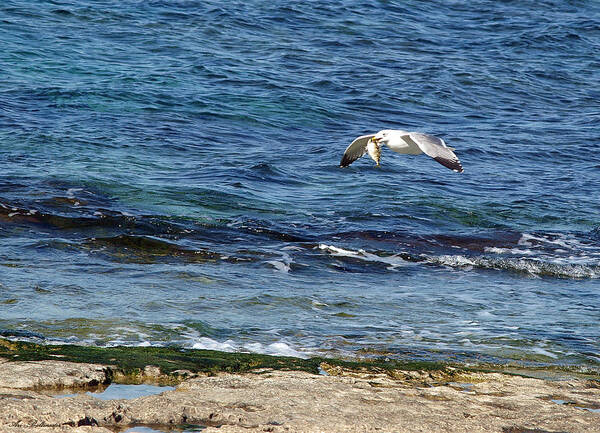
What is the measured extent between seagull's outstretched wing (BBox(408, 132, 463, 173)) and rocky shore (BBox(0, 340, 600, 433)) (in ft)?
8.89

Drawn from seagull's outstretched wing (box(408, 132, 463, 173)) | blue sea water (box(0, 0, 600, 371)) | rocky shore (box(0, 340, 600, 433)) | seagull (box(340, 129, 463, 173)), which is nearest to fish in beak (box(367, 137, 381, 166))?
seagull (box(340, 129, 463, 173))

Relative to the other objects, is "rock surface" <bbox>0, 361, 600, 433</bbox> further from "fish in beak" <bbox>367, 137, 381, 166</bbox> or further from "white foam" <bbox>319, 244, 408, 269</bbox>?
"white foam" <bbox>319, 244, 408, 269</bbox>

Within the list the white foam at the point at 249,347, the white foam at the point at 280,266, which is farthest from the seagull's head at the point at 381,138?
the white foam at the point at 249,347

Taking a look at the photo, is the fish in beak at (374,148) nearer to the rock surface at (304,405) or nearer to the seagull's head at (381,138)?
the seagull's head at (381,138)

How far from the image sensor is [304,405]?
4.41m

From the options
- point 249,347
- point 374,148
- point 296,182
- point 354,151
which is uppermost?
point 374,148

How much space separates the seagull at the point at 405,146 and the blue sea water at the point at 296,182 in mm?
1078

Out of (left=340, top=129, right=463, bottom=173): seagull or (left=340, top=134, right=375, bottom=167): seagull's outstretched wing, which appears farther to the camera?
(left=340, top=134, right=375, bottom=167): seagull's outstretched wing

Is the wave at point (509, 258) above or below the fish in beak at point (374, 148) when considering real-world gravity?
below

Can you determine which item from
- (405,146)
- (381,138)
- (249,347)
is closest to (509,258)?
(405,146)

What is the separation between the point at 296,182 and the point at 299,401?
297 inches

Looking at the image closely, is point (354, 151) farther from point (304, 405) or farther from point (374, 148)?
point (304, 405)

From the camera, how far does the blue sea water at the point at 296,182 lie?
6.74 meters

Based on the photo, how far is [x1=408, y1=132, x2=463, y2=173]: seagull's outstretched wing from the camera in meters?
7.68
